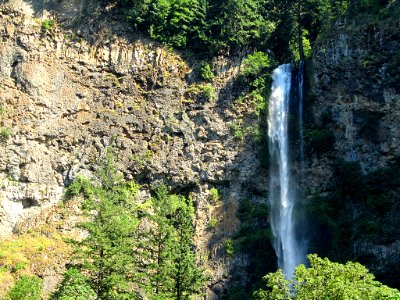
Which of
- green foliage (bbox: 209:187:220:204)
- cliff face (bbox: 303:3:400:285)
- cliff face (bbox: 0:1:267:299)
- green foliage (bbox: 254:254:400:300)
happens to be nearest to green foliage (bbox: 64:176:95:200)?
cliff face (bbox: 0:1:267:299)

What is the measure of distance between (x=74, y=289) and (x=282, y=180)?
17122 millimetres

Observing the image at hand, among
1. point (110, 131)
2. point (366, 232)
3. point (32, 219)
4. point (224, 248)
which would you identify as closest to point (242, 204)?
point (224, 248)

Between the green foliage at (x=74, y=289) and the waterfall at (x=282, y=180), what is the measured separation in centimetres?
1257

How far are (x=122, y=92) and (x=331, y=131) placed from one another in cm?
1556

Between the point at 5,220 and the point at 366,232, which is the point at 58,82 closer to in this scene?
the point at 5,220

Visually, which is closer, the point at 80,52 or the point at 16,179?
the point at 16,179

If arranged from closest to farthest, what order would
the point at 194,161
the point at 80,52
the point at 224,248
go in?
the point at 224,248
the point at 194,161
the point at 80,52

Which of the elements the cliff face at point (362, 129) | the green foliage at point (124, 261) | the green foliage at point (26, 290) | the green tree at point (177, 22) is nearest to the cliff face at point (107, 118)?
the green tree at point (177, 22)

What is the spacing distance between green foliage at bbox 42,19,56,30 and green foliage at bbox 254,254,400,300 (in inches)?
1118

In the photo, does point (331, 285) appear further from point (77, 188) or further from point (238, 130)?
point (77, 188)

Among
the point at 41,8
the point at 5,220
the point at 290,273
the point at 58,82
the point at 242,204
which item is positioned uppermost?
the point at 41,8

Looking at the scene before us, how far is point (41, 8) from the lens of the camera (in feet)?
141

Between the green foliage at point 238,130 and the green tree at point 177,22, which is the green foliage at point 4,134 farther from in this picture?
the green foliage at point 238,130

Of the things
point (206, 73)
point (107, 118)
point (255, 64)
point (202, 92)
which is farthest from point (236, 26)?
point (107, 118)
